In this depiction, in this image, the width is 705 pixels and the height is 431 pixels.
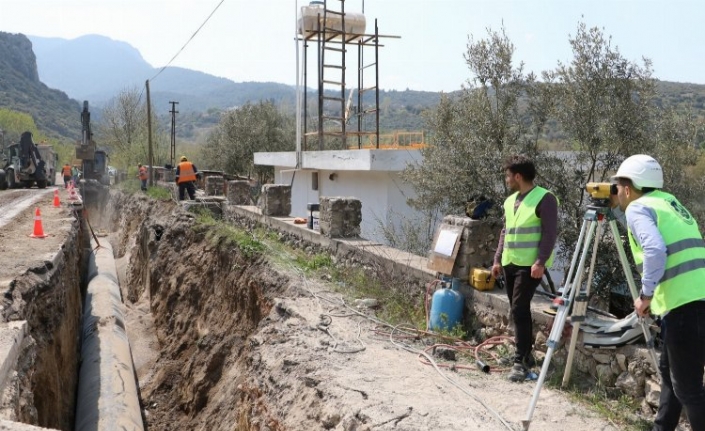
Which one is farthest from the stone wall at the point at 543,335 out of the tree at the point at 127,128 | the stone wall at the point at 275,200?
the tree at the point at 127,128

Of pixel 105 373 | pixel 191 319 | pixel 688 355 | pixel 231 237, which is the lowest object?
pixel 105 373

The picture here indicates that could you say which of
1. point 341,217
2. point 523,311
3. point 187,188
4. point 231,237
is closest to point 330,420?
point 523,311

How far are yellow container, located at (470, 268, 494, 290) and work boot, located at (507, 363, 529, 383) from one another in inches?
47.3

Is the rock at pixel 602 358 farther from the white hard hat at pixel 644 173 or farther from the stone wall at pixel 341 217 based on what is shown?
the stone wall at pixel 341 217

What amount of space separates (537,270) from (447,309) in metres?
1.47

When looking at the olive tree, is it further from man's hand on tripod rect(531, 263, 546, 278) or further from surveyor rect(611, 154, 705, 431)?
surveyor rect(611, 154, 705, 431)

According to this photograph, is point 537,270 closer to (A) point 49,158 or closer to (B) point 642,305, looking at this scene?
(B) point 642,305

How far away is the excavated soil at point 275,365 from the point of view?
4.22 m

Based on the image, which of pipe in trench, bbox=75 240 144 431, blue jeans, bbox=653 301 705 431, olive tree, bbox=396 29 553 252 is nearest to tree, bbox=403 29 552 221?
olive tree, bbox=396 29 553 252

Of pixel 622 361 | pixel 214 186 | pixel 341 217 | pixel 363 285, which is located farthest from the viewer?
pixel 214 186

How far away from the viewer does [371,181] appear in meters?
14.3

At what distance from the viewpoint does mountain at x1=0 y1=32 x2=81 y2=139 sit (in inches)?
3799

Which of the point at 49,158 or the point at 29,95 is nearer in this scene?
the point at 49,158

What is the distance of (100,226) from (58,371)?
23329 millimetres
